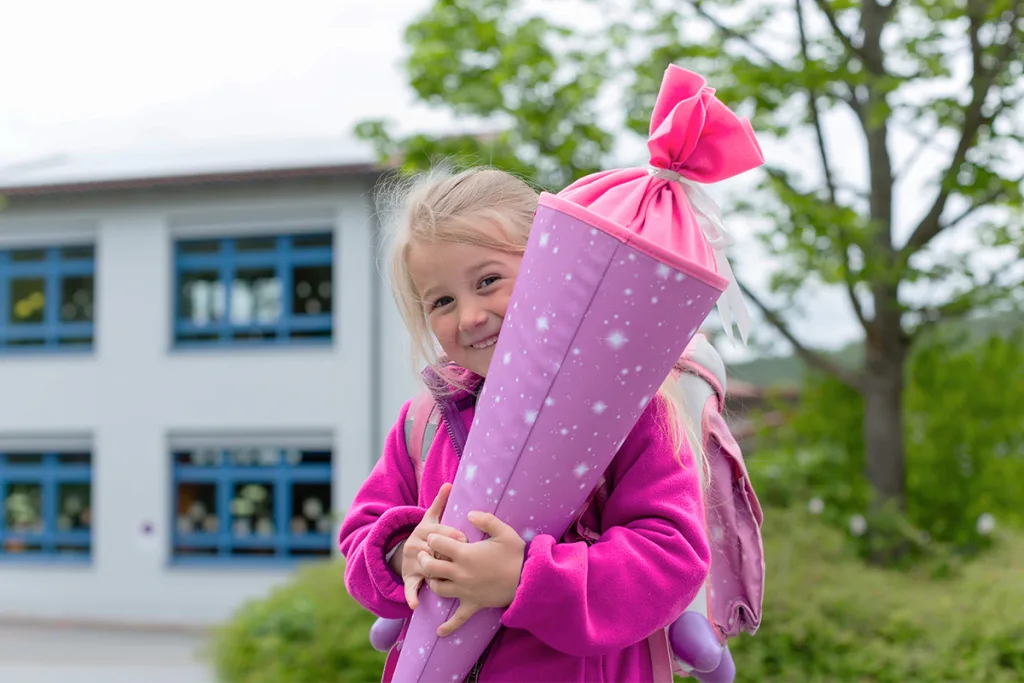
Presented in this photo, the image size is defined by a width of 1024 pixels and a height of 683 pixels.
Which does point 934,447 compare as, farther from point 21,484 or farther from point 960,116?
point 21,484

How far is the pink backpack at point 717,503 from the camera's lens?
1.39m

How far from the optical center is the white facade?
12188 millimetres

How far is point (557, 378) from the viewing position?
1.12m

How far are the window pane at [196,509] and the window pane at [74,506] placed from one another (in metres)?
1.56

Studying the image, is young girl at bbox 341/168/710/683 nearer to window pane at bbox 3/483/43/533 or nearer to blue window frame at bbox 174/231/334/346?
blue window frame at bbox 174/231/334/346

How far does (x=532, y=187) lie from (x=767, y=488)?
22.4 ft

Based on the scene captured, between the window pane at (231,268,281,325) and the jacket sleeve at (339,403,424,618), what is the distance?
11.9 meters

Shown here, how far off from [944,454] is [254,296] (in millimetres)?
9276

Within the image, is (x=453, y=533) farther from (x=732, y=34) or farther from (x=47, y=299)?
(x=47, y=299)

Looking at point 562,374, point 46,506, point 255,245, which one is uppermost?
point 562,374

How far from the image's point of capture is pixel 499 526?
44.5 inches

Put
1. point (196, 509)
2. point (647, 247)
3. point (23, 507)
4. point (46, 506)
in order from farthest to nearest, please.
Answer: point (23, 507), point (46, 506), point (196, 509), point (647, 247)

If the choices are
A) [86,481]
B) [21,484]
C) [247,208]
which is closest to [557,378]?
[247,208]

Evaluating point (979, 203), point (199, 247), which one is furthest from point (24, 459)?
point (979, 203)
